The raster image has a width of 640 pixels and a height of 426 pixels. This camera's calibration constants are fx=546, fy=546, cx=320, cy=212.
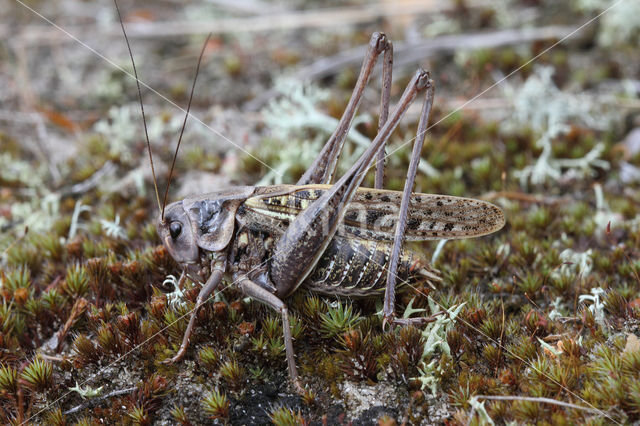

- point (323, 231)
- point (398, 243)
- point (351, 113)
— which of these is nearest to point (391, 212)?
point (398, 243)

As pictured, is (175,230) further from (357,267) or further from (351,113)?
(351,113)

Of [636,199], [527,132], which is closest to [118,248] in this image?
[527,132]

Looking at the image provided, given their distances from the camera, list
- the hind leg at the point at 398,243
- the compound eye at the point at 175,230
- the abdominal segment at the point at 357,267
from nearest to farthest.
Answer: the hind leg at the point at 398,243
the abdominal segment at the point at 357,267
the compound eye at the point at 175,230

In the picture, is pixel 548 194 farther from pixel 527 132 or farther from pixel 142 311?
pixel 142 311

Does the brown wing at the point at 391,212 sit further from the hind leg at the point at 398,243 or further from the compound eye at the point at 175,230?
the compound eye at the point at 175,230

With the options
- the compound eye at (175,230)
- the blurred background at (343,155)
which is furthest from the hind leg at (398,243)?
the compound eye at (175,230)

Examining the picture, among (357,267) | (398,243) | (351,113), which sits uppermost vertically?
(351,113)

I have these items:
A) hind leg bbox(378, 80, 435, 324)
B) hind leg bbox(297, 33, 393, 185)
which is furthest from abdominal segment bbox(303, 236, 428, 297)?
hind leg bbox(297, 33, 393, 185)
